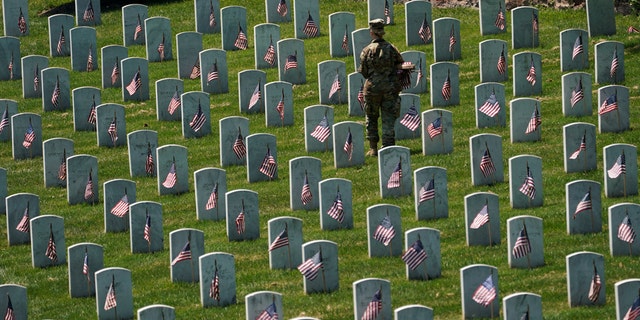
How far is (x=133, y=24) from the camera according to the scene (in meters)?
29.8

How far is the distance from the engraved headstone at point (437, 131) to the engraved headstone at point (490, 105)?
0.86 m

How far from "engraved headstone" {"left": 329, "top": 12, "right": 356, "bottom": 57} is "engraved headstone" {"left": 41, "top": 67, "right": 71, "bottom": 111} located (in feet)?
14.0

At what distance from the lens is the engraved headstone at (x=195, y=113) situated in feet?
81.2

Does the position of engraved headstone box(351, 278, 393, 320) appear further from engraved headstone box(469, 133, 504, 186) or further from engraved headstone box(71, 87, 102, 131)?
engraved headstone box(71, 87, 102, 131)

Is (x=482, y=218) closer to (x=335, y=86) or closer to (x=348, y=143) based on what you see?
(x=348, y=143)

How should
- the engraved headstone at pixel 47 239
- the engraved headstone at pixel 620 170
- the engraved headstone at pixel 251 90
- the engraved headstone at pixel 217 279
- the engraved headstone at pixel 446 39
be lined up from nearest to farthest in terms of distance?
1. the engraved headstone at pixel 217 279
2. the engraved headstone at pixel 47 239
3. the engraved headstone at pixel 620 170
4. the engraved headstone at pixel 251 90
5. the engraved headstone at pixel 446 39

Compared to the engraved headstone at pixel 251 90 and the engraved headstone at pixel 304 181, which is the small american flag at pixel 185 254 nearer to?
the engraved headstone at pixel 304 181

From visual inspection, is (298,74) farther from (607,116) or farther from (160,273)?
(160,273)

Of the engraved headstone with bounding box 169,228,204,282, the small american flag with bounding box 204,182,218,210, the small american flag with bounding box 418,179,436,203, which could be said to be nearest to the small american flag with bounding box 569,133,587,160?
the small american flag with bounding box 418,179,436,203

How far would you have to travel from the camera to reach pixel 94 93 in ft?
84.1

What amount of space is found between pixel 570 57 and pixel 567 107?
201 centimetres

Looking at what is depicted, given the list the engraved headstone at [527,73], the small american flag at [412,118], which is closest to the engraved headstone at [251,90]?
the small american flag at [412,118]

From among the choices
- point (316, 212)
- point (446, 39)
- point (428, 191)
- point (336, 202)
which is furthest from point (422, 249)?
point (446, 39)

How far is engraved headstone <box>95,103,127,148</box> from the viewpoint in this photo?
2473 cm
